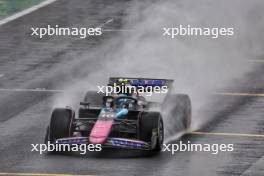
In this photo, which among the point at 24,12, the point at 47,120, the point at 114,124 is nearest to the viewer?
the point at 114,124

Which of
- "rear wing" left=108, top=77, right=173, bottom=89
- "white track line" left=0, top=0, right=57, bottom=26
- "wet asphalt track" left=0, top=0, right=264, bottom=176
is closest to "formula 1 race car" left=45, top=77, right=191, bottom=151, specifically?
"wet asphalt track" left=0, top=0, right=264, bottom=176

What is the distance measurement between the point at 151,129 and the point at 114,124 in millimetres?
900

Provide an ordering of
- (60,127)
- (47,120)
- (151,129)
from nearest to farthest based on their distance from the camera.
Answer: (151,129) < (60,127) < (47,120)

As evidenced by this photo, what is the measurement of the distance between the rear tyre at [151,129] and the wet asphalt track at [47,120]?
0.31 metres

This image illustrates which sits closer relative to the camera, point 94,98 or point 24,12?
point 94,98

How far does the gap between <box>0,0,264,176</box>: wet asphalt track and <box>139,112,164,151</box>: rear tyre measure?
312 millimetres

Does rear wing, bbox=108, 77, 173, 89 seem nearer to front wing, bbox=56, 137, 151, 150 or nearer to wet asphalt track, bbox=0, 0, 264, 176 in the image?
wet asphalt track, bbox=0, 0, 264, 176

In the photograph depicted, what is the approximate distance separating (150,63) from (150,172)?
1180 cm

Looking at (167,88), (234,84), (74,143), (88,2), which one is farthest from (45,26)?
(74,143)

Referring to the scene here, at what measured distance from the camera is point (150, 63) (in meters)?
36.8

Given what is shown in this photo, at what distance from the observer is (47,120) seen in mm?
30719

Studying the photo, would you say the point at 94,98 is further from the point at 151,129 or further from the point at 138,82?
the point at 151,129

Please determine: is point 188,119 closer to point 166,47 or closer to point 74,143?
point 74,143

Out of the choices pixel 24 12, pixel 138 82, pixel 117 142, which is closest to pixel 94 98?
pixel 138 82
